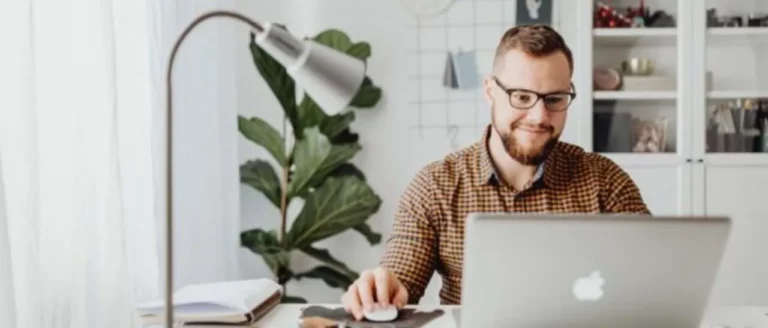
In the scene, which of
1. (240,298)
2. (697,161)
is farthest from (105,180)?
(697,161)

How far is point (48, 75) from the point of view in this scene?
178cm

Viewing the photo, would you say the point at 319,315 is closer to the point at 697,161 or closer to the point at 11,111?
the point at 11,111

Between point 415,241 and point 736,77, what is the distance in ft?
7.08

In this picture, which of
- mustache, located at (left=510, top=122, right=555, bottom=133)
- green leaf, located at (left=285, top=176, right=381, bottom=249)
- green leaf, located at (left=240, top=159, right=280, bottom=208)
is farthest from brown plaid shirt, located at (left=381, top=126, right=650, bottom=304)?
green leaf, located at (left=240, top=159, right=280, bottom=208)

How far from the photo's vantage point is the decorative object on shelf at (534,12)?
3586 millimetres

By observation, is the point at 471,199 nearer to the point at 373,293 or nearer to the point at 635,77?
the point at 373,293

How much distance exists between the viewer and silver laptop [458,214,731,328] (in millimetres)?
1205

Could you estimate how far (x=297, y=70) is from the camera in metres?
1.12

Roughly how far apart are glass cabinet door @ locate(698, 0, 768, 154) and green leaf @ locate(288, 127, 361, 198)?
57.1 inches

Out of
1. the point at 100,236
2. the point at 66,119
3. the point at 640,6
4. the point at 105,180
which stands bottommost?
the point at 100,236

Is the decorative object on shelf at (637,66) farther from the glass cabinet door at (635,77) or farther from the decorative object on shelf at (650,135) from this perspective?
the decorative object on shelf at (650,135)

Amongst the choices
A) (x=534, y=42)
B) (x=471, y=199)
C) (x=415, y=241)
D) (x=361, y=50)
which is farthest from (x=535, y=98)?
(x=361, y=50)

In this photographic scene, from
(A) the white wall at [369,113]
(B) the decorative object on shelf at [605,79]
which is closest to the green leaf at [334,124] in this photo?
(A) the white wall at [369,113]

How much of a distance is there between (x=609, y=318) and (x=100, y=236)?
117 cm
